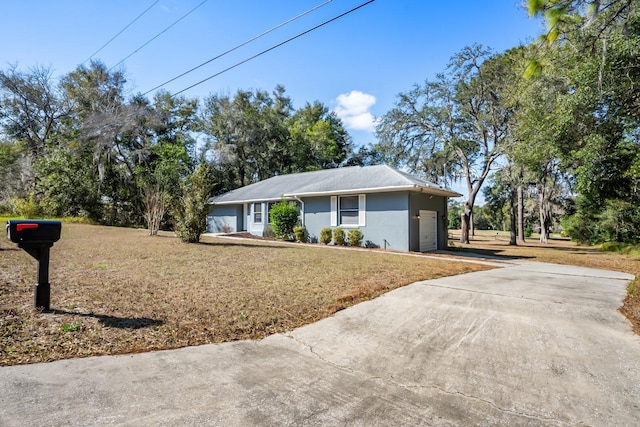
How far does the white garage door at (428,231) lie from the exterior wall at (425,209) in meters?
0.24

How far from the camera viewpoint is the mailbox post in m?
3.77

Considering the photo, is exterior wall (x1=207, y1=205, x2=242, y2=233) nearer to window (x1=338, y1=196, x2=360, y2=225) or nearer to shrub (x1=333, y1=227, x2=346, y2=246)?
window (x1=338, y1=196, x2=360, y2=225)

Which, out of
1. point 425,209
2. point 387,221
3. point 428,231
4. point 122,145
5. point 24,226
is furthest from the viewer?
point 122,145

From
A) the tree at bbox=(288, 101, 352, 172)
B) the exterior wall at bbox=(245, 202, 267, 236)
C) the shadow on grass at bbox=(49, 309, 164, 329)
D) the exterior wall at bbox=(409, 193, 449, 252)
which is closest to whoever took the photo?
the shadow on grass at bbox=(49, 309, 164, 329)

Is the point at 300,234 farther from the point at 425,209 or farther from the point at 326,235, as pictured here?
the point at 425,209

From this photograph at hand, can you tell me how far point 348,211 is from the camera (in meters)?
15.4

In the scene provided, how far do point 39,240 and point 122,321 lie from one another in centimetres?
139

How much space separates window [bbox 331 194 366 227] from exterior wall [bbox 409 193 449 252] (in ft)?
7.23

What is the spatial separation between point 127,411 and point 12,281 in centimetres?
470

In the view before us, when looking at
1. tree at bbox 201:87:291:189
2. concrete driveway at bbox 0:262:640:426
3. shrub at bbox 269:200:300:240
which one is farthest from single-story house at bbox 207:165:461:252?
tree at bbox 201:87:291:189

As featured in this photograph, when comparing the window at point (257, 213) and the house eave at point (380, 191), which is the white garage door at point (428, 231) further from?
the window at point (257, 213)

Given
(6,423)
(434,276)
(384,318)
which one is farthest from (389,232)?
(6,423)

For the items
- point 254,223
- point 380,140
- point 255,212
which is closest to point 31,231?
point 254,223

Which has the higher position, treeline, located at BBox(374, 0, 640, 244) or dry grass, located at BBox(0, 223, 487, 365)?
treeline, located at BBox(374, 0, 640, 244)
